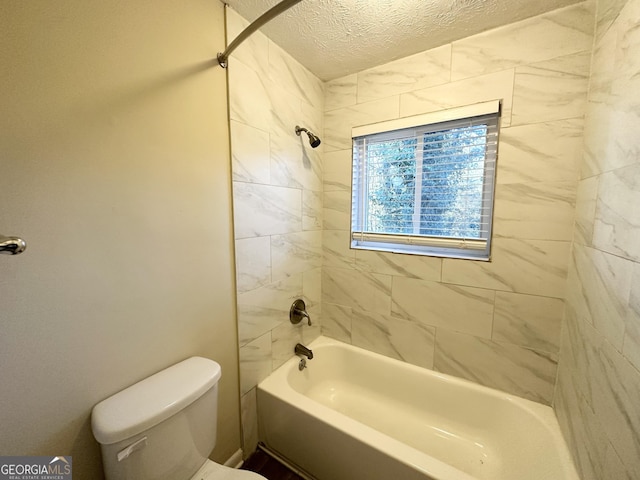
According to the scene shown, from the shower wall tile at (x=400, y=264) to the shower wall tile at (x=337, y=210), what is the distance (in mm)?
241

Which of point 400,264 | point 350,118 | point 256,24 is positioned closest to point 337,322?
point 400,264

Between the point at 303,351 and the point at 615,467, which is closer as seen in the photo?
the point at 615,467

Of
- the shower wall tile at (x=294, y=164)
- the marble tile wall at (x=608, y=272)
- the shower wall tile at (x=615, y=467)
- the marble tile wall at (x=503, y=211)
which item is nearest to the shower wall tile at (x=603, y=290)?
the marble tile wall at (x=608, y=272)

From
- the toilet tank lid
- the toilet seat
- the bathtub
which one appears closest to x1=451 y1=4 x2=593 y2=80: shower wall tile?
the bathtub

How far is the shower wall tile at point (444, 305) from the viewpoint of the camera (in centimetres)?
141

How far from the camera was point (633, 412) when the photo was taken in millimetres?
684

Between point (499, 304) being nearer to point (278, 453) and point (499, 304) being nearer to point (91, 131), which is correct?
point (278, 453)

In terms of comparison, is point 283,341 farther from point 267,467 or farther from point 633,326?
point 633,326

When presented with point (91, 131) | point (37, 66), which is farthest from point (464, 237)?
point (37, 66)

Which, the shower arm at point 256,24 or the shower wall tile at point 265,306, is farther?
the shower wall tile at point 265,306

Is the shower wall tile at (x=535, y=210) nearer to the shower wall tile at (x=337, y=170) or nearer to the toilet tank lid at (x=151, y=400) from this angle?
the shower wall tile at (x=337, y=170)

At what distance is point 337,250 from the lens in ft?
6.05

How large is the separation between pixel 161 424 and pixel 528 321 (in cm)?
173

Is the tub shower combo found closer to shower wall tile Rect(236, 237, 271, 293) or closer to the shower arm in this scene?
the shower arm
